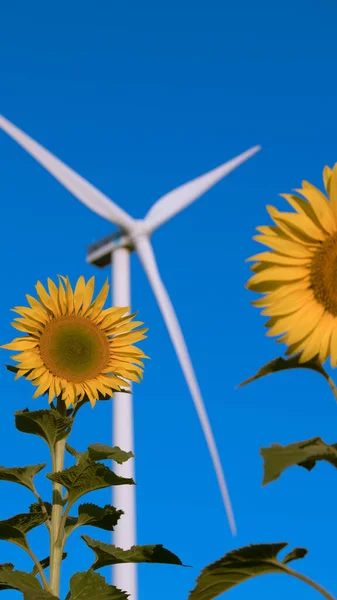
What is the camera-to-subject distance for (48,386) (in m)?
5.69

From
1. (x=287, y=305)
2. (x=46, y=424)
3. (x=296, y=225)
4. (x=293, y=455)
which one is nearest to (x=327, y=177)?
(x=296, y=225)

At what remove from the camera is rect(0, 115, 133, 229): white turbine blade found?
24.0 meters

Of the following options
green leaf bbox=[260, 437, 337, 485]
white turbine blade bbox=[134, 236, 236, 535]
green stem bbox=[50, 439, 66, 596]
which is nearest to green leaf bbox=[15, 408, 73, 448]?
green stem bbox=[50, 439, 66, 596]

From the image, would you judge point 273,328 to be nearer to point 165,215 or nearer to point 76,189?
point 76,189

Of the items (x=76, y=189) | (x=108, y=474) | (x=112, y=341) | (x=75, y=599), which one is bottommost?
(x=75, y=599)

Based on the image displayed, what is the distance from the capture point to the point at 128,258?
27953mm

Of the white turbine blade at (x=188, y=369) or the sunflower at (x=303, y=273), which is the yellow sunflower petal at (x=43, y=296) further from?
the white turbine blade at (x=188, y=369)

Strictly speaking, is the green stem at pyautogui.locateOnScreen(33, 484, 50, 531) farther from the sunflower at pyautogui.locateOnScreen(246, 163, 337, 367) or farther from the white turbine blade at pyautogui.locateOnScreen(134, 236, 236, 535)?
the white turbine blade at pyautogui.locateOnScreen(134, 236, 236, 535)

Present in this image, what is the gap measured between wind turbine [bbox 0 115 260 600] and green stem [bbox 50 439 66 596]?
41.2ft

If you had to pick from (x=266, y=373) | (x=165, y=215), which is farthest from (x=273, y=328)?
(x=165, y=215)

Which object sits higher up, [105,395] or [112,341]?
[112,341]

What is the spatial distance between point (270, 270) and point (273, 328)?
240 millimetres

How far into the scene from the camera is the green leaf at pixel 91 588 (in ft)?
16.0

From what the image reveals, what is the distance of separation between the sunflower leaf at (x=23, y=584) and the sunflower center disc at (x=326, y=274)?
2.29 m
